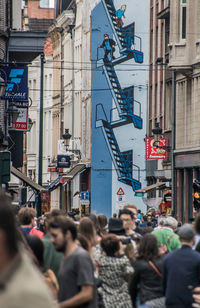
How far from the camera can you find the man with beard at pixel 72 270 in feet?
26.3

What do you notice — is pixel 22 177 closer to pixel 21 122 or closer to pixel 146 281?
pixel 21 122

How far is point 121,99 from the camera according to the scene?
67500mm

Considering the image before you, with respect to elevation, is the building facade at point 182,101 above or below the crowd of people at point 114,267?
above

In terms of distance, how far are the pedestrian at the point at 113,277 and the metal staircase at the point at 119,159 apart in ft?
176

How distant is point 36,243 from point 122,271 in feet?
5.42

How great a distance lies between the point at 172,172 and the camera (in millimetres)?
46312

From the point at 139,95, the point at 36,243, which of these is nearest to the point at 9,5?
the point at 139,95

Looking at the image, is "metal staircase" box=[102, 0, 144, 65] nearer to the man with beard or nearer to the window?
the window

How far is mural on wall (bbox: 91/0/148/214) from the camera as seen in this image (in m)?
64.6

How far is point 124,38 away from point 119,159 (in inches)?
309

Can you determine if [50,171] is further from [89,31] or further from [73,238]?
[73,238]

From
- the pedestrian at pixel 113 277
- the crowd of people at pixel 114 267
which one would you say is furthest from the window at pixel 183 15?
the pedestrian at pixel 113 277

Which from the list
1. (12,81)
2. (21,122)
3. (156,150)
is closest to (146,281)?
(12,81)

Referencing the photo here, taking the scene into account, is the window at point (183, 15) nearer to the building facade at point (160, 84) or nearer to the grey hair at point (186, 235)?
the building facade at point (160, 84)
